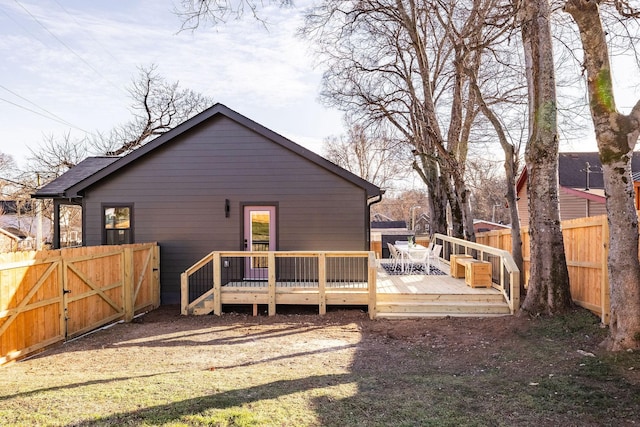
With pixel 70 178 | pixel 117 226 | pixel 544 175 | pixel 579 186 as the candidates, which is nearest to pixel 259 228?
pixel 117 226

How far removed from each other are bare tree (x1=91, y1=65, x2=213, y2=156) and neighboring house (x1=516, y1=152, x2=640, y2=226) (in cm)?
2365

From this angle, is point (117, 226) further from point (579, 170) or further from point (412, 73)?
point (579, 170)

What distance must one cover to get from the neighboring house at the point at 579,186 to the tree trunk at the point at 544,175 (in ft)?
35.4

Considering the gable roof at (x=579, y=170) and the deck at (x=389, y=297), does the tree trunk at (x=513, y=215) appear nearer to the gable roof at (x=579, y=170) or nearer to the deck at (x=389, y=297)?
the deck at (x=389, y=297)

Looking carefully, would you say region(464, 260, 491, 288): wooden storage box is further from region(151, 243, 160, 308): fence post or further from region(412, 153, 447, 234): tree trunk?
region(412, 153, 447, 234): tree trunk

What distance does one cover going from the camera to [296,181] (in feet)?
33.2

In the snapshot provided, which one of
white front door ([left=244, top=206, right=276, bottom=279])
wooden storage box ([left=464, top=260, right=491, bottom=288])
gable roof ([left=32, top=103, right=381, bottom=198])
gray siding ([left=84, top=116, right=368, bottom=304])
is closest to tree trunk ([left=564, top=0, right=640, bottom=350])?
wooden storage box ([left=464, top=260, right=491, bottom=288])

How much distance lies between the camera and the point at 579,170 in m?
22.9

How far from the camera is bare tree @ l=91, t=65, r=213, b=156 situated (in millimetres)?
28578

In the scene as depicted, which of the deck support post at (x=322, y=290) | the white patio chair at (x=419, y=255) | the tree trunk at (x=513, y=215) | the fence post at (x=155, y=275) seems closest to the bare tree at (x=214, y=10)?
the deck support post at (x=322, y=290)

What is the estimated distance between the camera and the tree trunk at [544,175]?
715 cm

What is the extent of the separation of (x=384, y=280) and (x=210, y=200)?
477cm

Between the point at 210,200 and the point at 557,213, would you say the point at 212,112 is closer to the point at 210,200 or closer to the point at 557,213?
the point at 210,200

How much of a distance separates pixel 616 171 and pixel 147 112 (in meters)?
29.4
